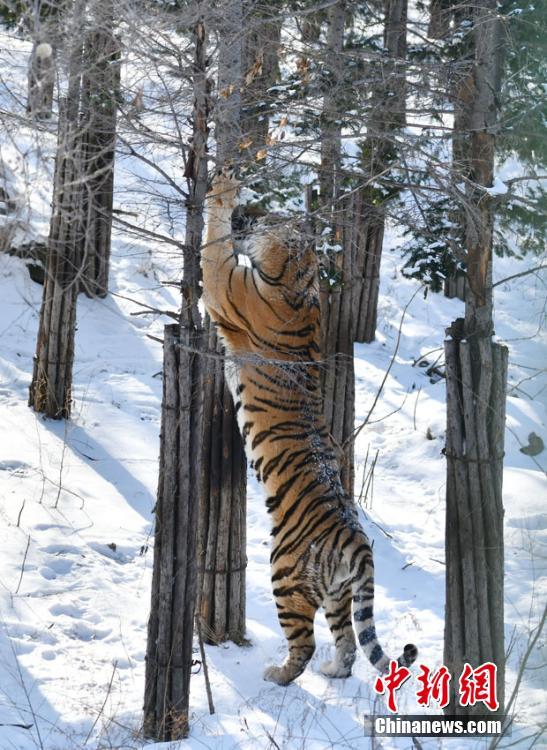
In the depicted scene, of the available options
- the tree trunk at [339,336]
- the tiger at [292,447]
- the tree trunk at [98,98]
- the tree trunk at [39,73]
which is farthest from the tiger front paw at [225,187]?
the tree trunk at [339,336]

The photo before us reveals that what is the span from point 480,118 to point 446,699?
3.51 m

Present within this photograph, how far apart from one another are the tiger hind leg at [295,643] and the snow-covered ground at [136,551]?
0.10m

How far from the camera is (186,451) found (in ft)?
16.8

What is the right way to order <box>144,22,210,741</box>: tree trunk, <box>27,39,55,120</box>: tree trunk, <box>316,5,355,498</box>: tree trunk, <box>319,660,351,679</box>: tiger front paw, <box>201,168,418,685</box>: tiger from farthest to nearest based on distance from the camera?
<box>316,5,355,498</box>: tree trunk
<box>319,660,351,679</box>: tiger front paw
<box>201,168,418,685</box>: tiger
<box>144,22,210,741</box>: tree trunk
<box>27,39,55,120</box>: tree trunk

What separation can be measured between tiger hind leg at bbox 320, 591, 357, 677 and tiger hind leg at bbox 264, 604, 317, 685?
6.0 inches

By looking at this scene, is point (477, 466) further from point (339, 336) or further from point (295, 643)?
point (339, 336)

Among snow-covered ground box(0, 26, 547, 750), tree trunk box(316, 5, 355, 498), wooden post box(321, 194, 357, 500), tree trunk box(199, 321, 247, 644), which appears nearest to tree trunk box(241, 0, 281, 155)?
snow-covered ground box(0, 26, 547, 750)

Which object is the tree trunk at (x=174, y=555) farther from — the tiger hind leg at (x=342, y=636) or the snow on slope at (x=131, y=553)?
the tiger hind leg at (x=342, y=636)

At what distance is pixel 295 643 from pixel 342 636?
0.33 meters

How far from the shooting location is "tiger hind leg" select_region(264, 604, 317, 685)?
6.45 metres

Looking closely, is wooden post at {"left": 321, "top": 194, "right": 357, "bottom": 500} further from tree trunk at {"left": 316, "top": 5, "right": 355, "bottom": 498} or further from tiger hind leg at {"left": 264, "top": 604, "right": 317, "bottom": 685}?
tiger hind leg at {"left": 264, "top": 604, "right": 317, "bottom": 685}

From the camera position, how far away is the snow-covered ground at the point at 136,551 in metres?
5.50

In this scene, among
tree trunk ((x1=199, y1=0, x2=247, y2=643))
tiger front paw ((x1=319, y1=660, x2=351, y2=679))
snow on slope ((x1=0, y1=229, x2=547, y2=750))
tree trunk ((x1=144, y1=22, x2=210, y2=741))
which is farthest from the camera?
tree trunk ((x1=199, y1=0, x2=247, y2=643))

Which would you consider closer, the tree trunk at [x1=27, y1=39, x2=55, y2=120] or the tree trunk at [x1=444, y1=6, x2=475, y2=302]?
the tree trunk at [x1=27, y1=39, x2=55, y2=120]
